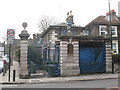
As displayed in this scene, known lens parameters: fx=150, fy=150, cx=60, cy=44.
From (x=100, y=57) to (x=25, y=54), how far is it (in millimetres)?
8077

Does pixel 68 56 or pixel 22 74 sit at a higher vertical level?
pixel 68 56

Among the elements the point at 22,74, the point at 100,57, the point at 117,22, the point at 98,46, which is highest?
the point at 117,22

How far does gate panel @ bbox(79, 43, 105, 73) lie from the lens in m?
16.0

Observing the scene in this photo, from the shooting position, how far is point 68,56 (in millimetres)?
14906

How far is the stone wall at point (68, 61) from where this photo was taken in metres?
14.6

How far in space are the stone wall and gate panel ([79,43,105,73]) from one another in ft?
3.46

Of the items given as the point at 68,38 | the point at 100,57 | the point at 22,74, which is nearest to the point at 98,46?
the point at 100,57

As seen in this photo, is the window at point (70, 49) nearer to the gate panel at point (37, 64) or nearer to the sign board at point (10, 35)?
the gate panel at point (37, 64)

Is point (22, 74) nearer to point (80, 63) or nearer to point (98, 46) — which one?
point (80, 63)

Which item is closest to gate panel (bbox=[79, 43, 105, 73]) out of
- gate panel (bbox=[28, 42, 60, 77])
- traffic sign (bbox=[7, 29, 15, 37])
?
gate panel (bbox=[28, 42, 60, 77])

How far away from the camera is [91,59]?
53.5 feet

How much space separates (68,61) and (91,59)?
301 cm

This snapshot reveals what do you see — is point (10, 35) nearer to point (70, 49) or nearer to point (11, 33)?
point (11, 33)

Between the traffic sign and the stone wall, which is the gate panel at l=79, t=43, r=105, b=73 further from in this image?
the traffic sign
